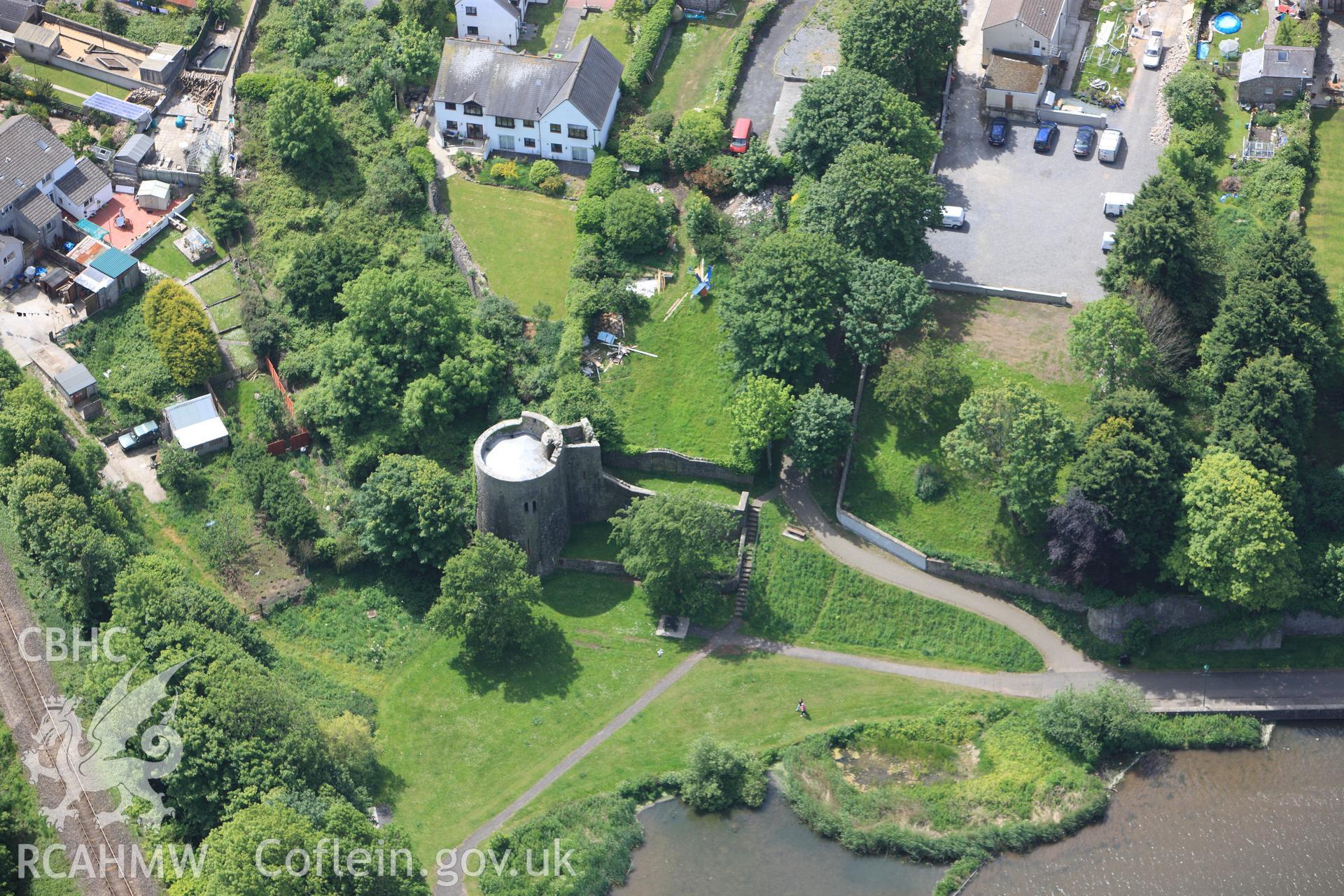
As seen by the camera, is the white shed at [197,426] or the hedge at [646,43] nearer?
the white shed at [197,426]

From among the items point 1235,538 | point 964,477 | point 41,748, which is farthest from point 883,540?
point 41,748

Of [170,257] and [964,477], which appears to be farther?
[170,257]

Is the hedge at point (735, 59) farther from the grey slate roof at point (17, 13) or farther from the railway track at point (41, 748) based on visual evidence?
the railway track at point (41, 748)

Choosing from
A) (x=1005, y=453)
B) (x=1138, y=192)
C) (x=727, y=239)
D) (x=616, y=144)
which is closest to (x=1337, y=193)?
(x=1138, y=192)

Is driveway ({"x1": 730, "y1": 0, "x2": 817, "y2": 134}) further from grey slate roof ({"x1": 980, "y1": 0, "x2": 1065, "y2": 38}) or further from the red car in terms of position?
grey slate roof ({"x1": 980, "y1": 0, "x2": 1065, "y2": 38})

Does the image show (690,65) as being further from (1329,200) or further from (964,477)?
(1329,200)

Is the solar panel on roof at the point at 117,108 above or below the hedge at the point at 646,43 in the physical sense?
below

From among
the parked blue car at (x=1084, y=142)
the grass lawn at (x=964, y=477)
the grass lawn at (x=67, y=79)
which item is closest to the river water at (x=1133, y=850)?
the grass lawn at (x=964, y=477)

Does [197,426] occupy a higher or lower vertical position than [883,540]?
lower
